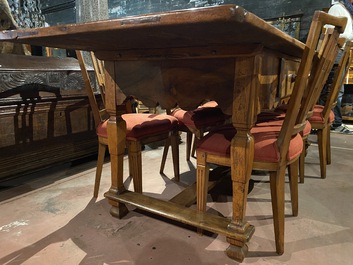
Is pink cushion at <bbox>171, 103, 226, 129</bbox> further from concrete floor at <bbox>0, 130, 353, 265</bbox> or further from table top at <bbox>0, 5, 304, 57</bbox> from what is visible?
table top at <bbox>0, 5, 304, 57</bbox>

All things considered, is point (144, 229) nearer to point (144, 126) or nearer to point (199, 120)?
point (144, 126)

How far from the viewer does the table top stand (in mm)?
773

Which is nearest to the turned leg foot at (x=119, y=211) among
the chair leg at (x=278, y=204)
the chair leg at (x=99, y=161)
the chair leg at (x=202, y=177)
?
the chair leg at (x=99, y=161)

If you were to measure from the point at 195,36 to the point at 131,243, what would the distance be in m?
1.04

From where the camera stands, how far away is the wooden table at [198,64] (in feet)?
2.86

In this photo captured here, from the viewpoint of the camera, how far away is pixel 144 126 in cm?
170

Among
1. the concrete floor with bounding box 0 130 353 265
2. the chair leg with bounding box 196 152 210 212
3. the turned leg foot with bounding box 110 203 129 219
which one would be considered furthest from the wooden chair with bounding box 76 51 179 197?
the chair leg with bounding box 196 152 210 212

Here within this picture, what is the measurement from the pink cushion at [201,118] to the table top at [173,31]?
0.81m

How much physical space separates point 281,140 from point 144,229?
0.87 metres

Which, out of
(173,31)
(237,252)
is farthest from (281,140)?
(173,31)

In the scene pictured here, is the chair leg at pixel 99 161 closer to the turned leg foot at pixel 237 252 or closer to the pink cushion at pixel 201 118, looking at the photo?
the pink cushion at pixel 201 118

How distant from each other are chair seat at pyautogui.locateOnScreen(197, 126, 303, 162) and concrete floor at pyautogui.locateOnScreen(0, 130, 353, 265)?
0.47 m

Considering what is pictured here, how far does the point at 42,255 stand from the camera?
1279mm

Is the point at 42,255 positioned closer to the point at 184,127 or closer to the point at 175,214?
the point at 175,214
